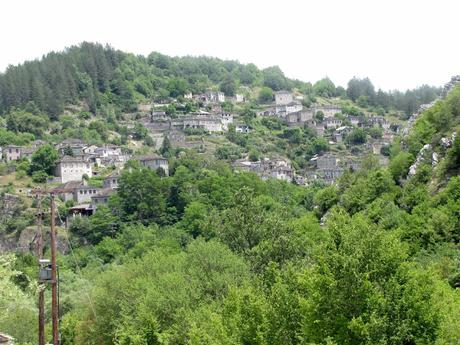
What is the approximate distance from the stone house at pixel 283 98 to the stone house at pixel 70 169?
81932 millimetres

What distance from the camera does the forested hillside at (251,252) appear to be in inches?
890

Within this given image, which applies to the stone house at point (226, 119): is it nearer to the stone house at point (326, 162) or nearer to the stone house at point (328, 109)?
the stone house at point (328, 109)

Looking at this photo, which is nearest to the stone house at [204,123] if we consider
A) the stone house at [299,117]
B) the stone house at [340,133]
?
the stone house at [299,117]

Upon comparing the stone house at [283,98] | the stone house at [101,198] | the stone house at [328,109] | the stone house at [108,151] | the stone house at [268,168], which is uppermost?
the stone house at [283,98]

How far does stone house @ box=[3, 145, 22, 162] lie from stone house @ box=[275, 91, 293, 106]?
275ft

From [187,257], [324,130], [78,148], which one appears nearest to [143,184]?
[78,148]

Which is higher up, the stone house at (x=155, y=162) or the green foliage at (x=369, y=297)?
the green foliage at (x=369, y=297)

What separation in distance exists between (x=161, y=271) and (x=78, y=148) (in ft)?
263

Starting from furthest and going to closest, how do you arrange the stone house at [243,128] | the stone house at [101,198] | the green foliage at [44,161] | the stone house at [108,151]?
the stone house at [243,128] → the stone house at [108,151] → the green foliage at [44,161] → the stone house at [101,198]

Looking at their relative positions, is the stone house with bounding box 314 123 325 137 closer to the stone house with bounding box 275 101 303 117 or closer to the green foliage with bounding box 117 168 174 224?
the stone house with bounding box 275 101 303 117

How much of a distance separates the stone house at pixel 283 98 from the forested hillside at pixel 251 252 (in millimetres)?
42894

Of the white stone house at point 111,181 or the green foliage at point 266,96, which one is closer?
the white stone house at point 111,181

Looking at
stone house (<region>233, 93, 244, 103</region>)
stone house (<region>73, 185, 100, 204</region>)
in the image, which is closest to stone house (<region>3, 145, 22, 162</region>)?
stone house (<region>73, 185, 100, 204</region>)

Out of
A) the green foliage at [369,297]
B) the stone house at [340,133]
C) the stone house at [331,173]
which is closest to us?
the green foliage at [369,297]
